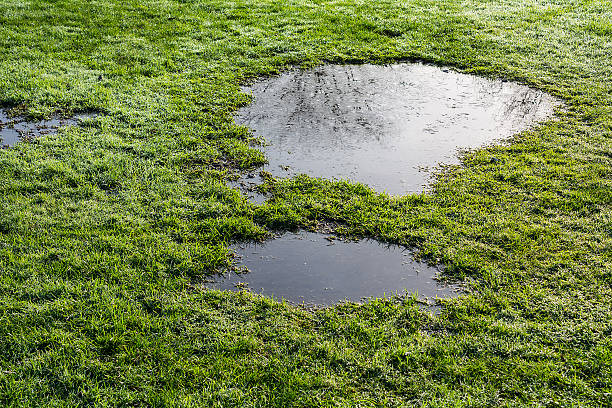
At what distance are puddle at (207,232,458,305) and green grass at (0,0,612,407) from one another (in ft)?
0.57

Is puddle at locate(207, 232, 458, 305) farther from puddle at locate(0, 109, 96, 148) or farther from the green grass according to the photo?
puddle at locate(0, 109, 96, 148)

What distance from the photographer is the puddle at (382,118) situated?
698 cm

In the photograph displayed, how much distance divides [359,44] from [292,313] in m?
7.73

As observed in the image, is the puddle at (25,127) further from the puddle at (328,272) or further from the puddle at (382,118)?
the puddle at (328,272)

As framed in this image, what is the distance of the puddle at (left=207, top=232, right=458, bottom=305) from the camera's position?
16.1 feet

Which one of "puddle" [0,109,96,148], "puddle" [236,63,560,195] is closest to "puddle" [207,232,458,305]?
"puddle" [236,63,560,195]

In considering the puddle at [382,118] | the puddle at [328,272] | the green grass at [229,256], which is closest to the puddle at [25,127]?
the green grass at [229,256]

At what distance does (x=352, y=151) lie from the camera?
735 cm

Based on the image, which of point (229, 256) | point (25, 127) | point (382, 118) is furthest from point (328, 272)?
point (25, 127)

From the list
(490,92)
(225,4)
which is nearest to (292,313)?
(490,92)

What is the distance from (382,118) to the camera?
8.27m

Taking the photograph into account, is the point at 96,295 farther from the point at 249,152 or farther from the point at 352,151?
the point at 352,151

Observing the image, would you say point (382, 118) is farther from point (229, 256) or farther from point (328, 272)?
point (229, 256)

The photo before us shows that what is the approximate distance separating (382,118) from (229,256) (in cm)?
394
